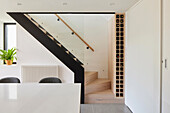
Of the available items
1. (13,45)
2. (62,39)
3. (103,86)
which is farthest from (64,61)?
(13,45)

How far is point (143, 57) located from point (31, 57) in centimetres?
327

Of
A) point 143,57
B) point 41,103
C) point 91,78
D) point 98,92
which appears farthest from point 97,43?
point 41,103

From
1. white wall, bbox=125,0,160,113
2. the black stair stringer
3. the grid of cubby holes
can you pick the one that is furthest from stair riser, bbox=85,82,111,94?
white wall, bbox=125,0,160,113

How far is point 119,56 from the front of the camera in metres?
3.99

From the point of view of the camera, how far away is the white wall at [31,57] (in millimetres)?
4414

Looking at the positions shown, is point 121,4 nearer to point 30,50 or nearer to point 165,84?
point 165,84

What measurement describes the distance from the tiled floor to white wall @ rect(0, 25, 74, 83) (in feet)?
3.37

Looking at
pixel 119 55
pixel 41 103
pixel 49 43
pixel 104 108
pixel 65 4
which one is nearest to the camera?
pixel 41 103

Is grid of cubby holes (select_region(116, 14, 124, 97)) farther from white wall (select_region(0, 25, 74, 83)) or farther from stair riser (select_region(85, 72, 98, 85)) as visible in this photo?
white wall (select_region(0, 25, 74, 83))

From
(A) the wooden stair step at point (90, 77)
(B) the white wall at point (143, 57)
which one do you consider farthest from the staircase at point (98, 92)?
(B) the white wall at point (143, 57)

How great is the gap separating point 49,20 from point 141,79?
3.07 metres

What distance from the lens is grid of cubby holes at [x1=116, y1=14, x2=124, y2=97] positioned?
13.0ft

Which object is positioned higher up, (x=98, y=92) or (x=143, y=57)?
(x=143, y=57)

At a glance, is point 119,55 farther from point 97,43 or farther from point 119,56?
point 97,43
